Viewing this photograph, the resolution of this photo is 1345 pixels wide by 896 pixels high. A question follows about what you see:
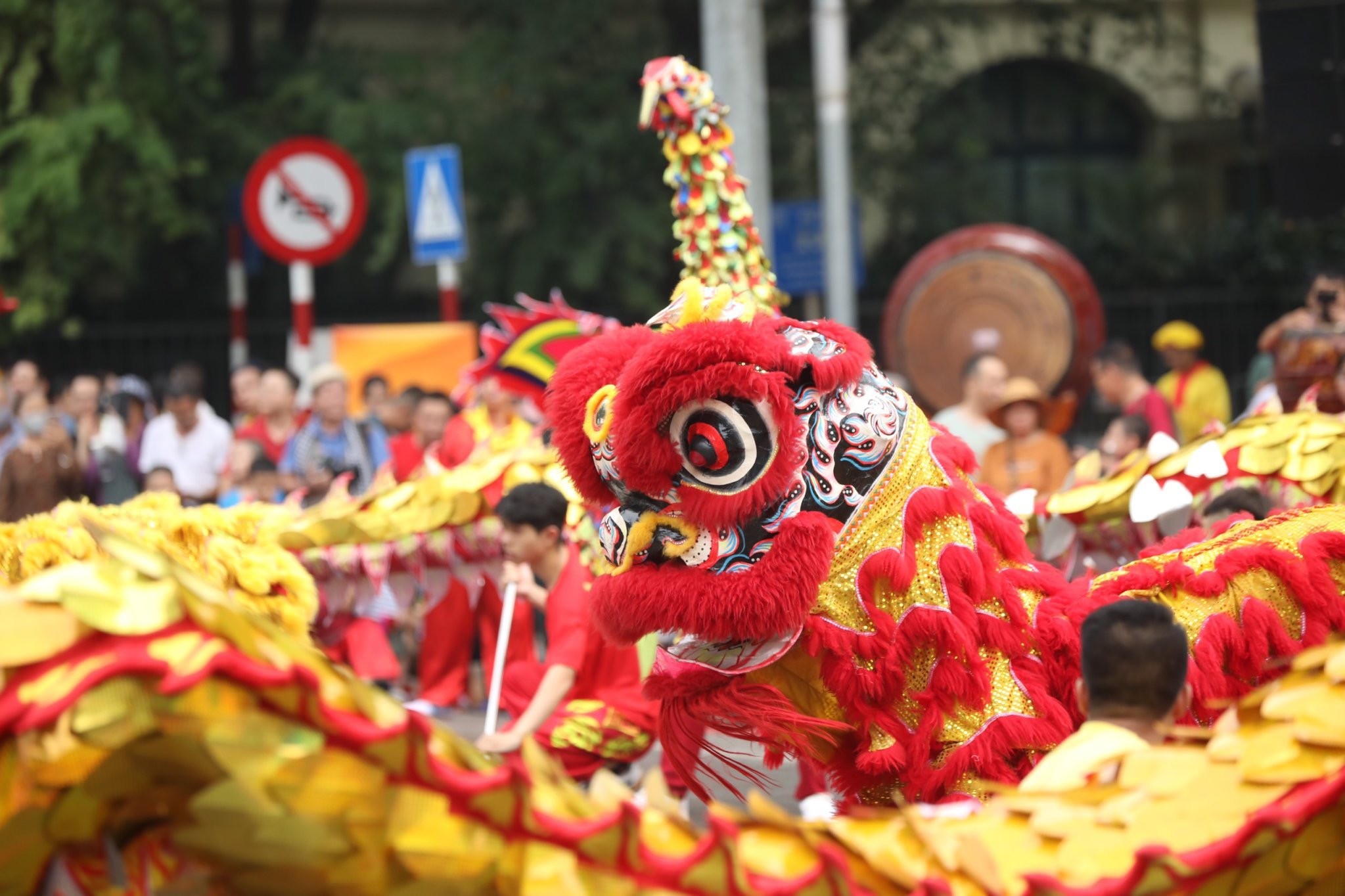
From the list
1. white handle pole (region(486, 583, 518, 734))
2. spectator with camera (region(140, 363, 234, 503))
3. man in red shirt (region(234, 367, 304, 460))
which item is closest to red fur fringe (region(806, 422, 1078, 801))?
white handle pole (region(486, 583, 518, 734))

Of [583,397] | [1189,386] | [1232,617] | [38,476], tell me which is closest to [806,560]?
[583,397]

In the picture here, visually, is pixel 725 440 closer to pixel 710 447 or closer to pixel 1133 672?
pixel 710 447

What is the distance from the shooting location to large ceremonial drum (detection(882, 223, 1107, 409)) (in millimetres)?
8781

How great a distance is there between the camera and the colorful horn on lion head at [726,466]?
294 cm

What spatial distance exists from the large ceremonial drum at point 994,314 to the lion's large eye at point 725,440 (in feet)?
19.1

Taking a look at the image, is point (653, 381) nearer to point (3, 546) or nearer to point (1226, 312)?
point (3, 546)

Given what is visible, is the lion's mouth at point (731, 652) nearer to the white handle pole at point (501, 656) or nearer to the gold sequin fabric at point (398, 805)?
the gold sequin fabric at point (398, 805)

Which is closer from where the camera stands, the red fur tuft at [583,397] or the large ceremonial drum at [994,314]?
the red fur tuft at [583,397]

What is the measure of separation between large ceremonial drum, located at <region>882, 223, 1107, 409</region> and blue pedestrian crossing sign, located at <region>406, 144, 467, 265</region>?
2.65 m

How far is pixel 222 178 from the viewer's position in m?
14.4

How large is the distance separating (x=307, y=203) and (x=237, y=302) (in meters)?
4.28

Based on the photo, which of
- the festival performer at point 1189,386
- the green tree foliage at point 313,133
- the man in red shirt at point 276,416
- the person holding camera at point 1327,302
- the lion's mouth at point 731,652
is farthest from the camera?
the green tree foliage at point 313,133

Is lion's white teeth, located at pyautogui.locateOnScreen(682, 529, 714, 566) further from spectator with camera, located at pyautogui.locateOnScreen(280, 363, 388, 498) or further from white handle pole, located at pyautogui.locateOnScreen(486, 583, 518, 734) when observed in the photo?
spectator with camera, located at pyautogui.locateOnScreen(280, 363, 388, 498)

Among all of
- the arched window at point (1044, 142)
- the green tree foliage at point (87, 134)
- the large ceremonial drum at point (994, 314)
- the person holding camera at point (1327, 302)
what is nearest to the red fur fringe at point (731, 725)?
the person holding camera at point (1327, 302)
